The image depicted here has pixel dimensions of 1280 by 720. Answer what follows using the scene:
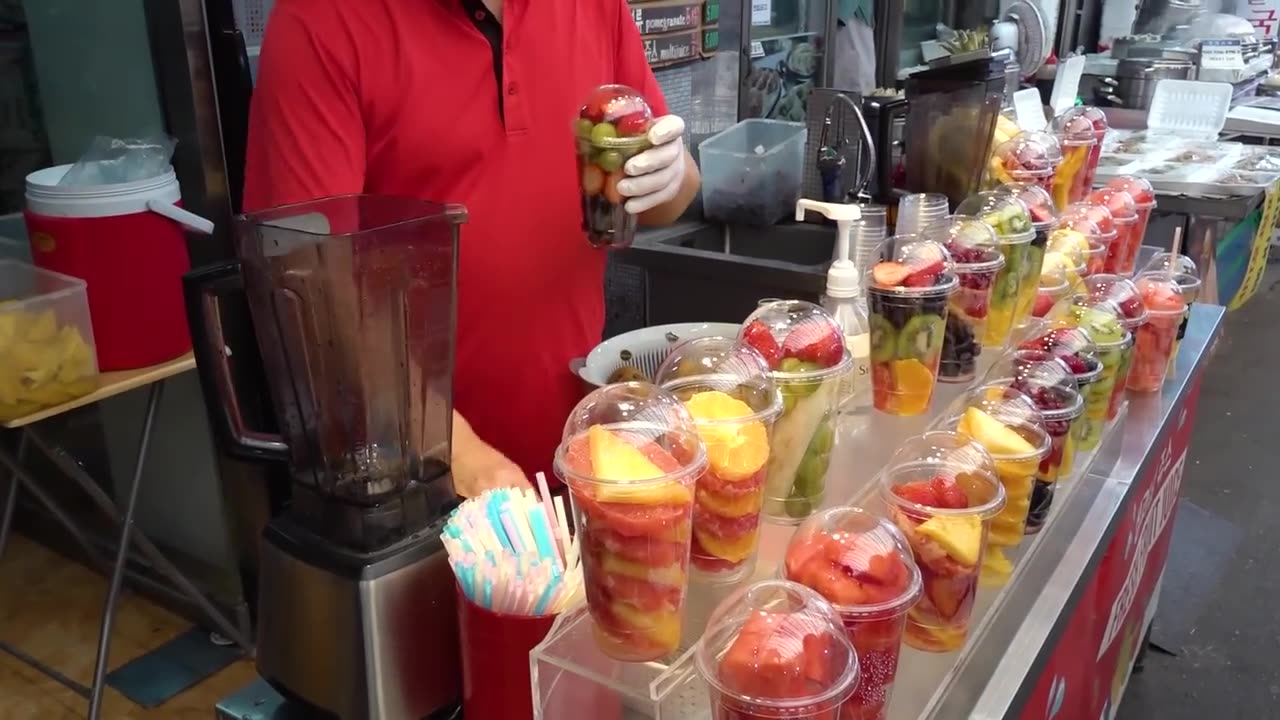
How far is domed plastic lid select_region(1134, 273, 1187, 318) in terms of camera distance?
1.75 m

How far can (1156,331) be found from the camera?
5.78ft

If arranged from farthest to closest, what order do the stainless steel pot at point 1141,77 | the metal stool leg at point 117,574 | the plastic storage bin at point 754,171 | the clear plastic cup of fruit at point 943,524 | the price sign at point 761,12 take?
1. the stainless steel pot at point 1141,77
2. the price sign at point 761,12
3. the plastic storage bin at point 754,171
4. the metal stool leg at point 117,574
5. the clear plastic cup of fruit at point 943,524

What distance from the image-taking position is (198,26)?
85.0 inches

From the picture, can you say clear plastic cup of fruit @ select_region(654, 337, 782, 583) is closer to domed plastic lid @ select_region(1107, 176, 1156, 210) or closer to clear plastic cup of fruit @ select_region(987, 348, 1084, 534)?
clear plastic cup of fruit @ select_region(987, 348, 1084, 534)

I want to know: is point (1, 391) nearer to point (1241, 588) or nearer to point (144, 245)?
point (144, 245)

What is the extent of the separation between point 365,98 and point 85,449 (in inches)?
83.1

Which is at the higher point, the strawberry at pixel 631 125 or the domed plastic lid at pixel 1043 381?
the strawberry at pixel 631 125

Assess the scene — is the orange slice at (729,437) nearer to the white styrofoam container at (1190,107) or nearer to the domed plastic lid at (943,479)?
the domed plastic lid at (943,479)

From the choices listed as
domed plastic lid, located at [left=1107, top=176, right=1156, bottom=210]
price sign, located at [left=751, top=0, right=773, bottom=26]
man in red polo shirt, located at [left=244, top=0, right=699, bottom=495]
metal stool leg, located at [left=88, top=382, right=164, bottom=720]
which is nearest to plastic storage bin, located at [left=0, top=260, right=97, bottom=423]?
metal stool leg, located at [left=88, top=382, right=164, bottom=720]

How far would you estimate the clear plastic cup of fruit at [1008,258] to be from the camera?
1513 millimetres

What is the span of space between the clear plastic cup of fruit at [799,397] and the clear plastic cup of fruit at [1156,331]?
→ 2.80 ft

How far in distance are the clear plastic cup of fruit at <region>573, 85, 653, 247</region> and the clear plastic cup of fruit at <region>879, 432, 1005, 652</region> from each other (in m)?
0.54

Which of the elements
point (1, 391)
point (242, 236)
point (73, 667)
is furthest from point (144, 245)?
point (242, 236)

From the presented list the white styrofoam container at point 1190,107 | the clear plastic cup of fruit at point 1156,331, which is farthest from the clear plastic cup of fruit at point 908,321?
the white styrofoam container at point 1190,107
